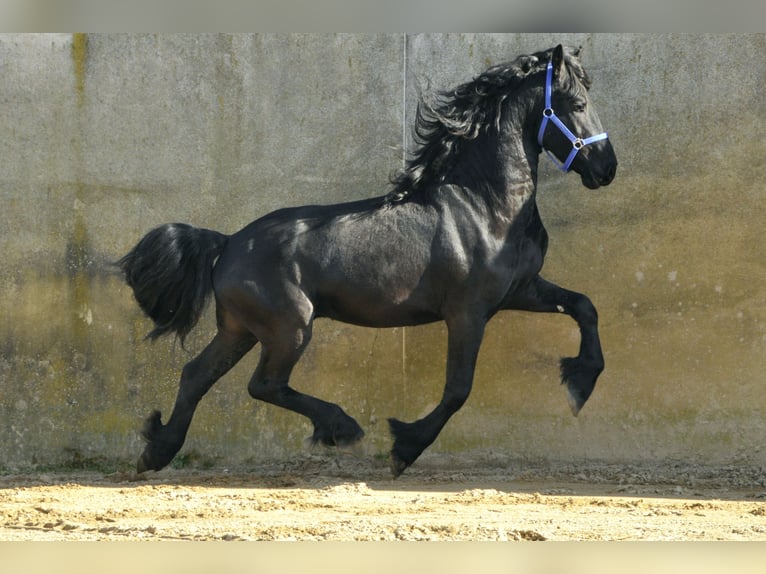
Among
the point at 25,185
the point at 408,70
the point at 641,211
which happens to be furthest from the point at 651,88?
the point at 25,185

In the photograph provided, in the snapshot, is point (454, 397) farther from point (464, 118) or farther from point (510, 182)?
point (464, 118)

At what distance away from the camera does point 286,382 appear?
293 inches

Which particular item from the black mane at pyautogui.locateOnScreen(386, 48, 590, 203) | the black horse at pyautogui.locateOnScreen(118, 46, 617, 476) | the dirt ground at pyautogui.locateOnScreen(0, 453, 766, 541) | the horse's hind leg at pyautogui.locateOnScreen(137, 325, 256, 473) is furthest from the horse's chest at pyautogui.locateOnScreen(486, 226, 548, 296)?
the horse's hind leg at pyautogui.locateOnScreen(137, 325, 256, 473)

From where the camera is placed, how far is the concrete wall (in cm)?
854

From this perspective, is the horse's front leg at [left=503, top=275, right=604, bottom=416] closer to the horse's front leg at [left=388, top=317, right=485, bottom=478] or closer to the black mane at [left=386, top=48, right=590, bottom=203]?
the horse's front leg at [left=388, top=317, right=485, bottom=478]

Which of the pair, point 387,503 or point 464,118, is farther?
point 464,118

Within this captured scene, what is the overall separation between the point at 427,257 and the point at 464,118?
876 mm

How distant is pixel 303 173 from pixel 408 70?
994mm

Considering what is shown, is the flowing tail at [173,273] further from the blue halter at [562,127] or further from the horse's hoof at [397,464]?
the blue halter at [562,127]

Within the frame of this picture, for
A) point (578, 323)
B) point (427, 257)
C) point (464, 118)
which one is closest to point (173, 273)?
point (427, 257)

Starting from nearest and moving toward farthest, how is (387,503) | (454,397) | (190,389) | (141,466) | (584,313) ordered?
(387,503) < (454,397) < (584,313) < (190,389) < (141,466)

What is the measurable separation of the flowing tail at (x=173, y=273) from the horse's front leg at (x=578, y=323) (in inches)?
71.3

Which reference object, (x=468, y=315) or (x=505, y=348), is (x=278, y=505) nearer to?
(x=468, y=315)

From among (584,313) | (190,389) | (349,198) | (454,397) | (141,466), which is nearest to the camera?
(454,397)
